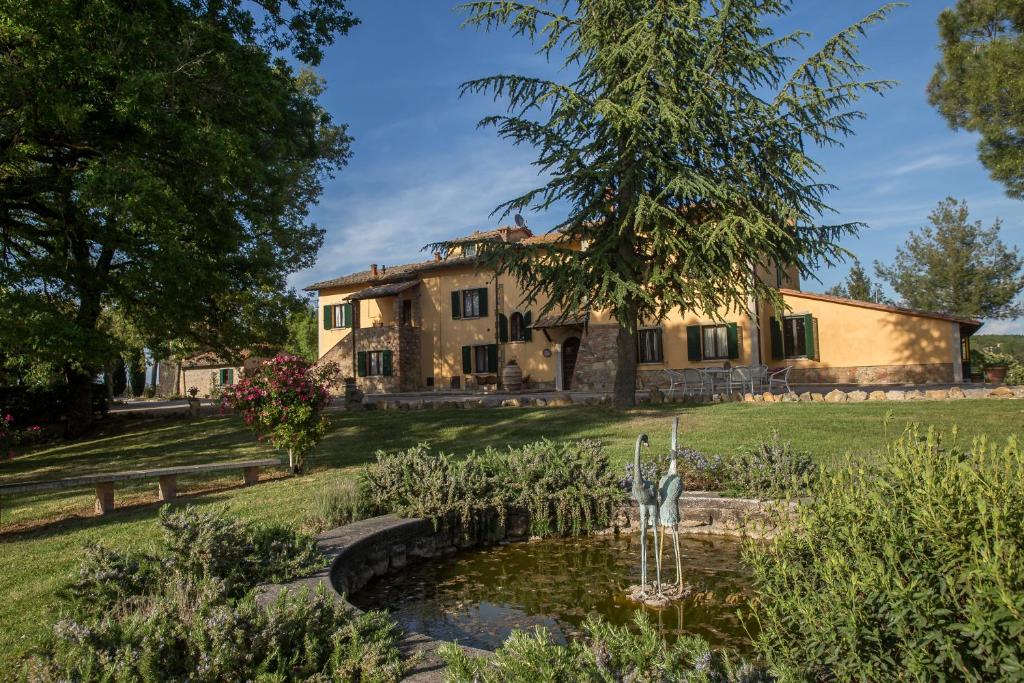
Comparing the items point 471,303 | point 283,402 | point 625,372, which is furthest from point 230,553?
point 471,303

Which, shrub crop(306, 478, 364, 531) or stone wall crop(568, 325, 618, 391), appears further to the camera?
stone wall crop(568, 325, 618, 391)

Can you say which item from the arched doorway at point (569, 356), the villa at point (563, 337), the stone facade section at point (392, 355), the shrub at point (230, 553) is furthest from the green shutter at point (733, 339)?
the shrub at point (230, 553)

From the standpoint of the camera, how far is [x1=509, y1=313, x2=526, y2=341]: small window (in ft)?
91.4

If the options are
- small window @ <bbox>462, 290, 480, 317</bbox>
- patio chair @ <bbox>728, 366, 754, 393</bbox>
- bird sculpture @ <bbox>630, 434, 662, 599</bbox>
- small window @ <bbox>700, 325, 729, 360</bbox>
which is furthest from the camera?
small window @ <bbox>462, 290, 480, 317</bbox>

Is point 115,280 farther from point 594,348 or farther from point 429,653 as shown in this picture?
point 594,348

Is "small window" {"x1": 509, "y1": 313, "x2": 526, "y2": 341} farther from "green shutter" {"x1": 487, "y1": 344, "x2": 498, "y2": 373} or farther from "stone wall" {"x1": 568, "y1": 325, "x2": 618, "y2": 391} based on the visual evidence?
"stone wall" {"x1": 568, "y1": 325, "x2": 618, "y2": 391}

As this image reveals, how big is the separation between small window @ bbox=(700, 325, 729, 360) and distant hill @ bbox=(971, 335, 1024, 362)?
13.3 m

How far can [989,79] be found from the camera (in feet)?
36.9

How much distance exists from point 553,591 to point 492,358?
2414cm

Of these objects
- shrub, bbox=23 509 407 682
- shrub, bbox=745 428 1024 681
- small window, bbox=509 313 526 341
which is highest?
small window, bbox=509 313 526 341

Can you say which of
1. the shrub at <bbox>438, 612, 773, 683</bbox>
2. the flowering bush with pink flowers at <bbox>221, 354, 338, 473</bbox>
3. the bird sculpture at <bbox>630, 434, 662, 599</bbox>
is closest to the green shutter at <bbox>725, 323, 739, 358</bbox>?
the flowering bush with pink flowers at <bbox>221, 354, 338, 473</bbox>

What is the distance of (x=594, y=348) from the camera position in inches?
930

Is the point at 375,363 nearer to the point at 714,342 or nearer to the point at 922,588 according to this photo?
the point at 714,342

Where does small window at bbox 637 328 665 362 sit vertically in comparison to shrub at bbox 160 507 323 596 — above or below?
above
